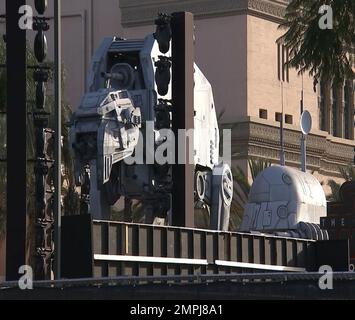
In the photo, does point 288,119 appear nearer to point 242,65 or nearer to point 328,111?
point 242,65

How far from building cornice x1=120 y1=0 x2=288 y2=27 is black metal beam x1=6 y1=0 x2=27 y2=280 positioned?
137 ft

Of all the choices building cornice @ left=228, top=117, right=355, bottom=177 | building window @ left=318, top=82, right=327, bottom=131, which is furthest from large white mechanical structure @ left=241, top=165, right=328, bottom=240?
building window @ left=318, top=82, right=327, bottom=131

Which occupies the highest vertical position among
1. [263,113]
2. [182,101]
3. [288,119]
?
[263,113]

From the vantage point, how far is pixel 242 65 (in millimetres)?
81000

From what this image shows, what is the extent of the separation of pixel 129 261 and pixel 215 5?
44.2 m

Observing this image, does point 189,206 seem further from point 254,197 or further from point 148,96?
point 254,197

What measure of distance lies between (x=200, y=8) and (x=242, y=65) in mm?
3320

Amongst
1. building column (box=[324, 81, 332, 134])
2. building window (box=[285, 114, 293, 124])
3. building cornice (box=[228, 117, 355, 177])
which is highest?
building column (box=[324, 81, 332, 134])

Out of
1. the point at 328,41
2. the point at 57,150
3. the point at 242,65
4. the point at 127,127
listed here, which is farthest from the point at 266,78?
the point at 57,150

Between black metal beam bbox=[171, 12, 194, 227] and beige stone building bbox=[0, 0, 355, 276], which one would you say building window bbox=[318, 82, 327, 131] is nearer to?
beige stone building bbox=[0, 0, 355, 276]

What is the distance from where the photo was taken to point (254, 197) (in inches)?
2200

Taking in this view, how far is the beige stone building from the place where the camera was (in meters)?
80.9

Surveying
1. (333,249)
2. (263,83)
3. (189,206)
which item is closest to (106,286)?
(189,206)

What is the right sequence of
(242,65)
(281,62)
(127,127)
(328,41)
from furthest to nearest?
(281,62), (242,65), (328,41), (127,127)
